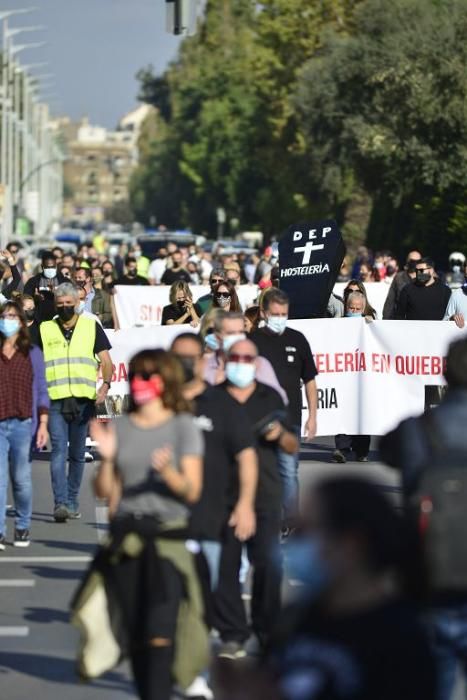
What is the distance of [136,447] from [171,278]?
2279cm

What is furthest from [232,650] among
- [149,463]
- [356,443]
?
[356,443]

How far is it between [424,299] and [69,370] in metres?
5.98

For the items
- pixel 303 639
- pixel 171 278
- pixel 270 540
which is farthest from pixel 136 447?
pixel 171 278

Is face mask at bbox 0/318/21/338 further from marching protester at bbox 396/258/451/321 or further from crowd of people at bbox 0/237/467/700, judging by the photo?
marching protester at bbox 396/258/451/321

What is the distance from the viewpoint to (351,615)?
169 inches

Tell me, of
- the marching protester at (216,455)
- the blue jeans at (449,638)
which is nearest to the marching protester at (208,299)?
the marching protester at (216,455)

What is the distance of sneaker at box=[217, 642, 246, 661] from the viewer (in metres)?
9.18

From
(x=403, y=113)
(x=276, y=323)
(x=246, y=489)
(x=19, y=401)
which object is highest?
(x=403, y=113)

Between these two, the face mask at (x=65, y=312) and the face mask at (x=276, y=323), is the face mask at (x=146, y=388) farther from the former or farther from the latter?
the face mask at (x=65, y=312)

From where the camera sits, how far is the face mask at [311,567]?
4336 mm

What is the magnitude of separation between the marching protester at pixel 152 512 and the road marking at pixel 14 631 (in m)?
2.86

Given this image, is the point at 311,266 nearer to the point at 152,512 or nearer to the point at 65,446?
the point at 65,446

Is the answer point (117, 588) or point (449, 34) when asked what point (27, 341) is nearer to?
point (117, 588)

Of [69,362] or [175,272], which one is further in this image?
[175,272]
